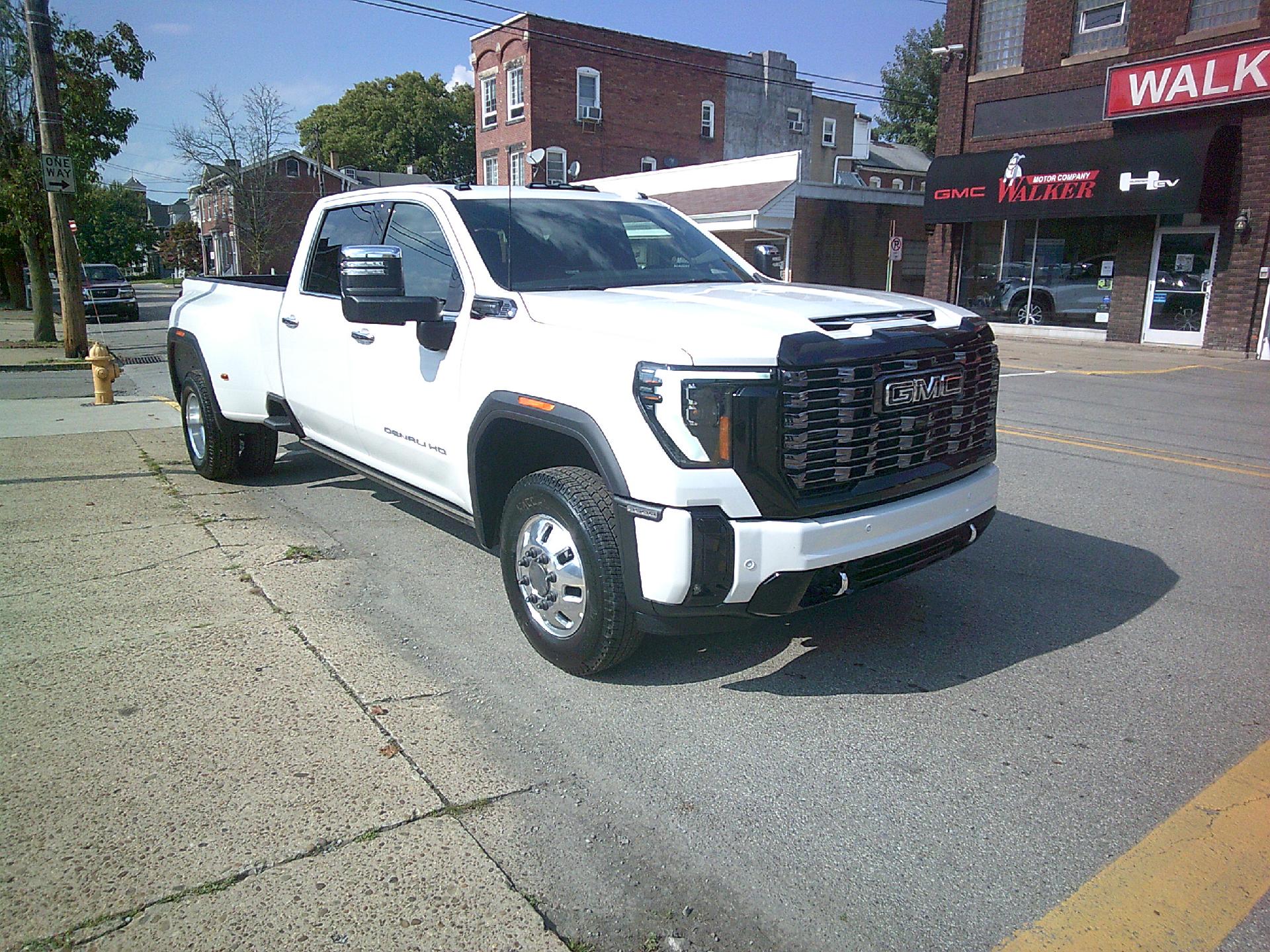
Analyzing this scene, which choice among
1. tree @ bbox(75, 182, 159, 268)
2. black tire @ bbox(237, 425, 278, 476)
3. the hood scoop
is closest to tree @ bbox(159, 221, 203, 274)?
tree @ bbox(75, 182, 159, 268)

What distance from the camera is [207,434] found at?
7.00 metres

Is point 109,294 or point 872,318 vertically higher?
point 872,318

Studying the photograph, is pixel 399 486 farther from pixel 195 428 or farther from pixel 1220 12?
pixel 1220 12

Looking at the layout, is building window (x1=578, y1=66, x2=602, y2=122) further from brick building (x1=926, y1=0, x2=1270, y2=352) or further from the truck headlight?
the truck headlight

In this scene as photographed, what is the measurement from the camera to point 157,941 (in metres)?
2.42

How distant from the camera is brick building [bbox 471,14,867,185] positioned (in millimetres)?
37656

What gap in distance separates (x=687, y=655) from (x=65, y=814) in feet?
7.68

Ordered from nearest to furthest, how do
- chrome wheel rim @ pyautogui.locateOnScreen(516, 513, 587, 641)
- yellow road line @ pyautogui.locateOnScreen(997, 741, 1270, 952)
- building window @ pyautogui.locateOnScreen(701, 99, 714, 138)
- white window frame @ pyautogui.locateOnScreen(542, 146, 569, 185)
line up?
yellow road line @ pyautogui.locateOnScreen(997, 741, 1270, 952)
chrome wheel rim @ pyautogui.locateOnScreen(516, 513, 587, 641)
white window frame @ pyautogui.locateOnScreen(542, 146, 569, 185)
building window @ pyautogui.locateOnScreen(701, 99, 714, 138)

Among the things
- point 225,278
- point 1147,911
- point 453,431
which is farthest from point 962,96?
point 1147,911

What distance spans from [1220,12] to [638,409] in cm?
2044

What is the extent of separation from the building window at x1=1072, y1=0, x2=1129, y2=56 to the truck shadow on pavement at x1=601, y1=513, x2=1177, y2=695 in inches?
740

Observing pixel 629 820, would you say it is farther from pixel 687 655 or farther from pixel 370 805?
pixel 687 655

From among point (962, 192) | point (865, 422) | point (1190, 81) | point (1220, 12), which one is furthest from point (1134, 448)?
point (962, 192)

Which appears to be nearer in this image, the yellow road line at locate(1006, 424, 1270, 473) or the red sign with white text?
the yellow road line at locate(1006, 424, 1270, 473)
